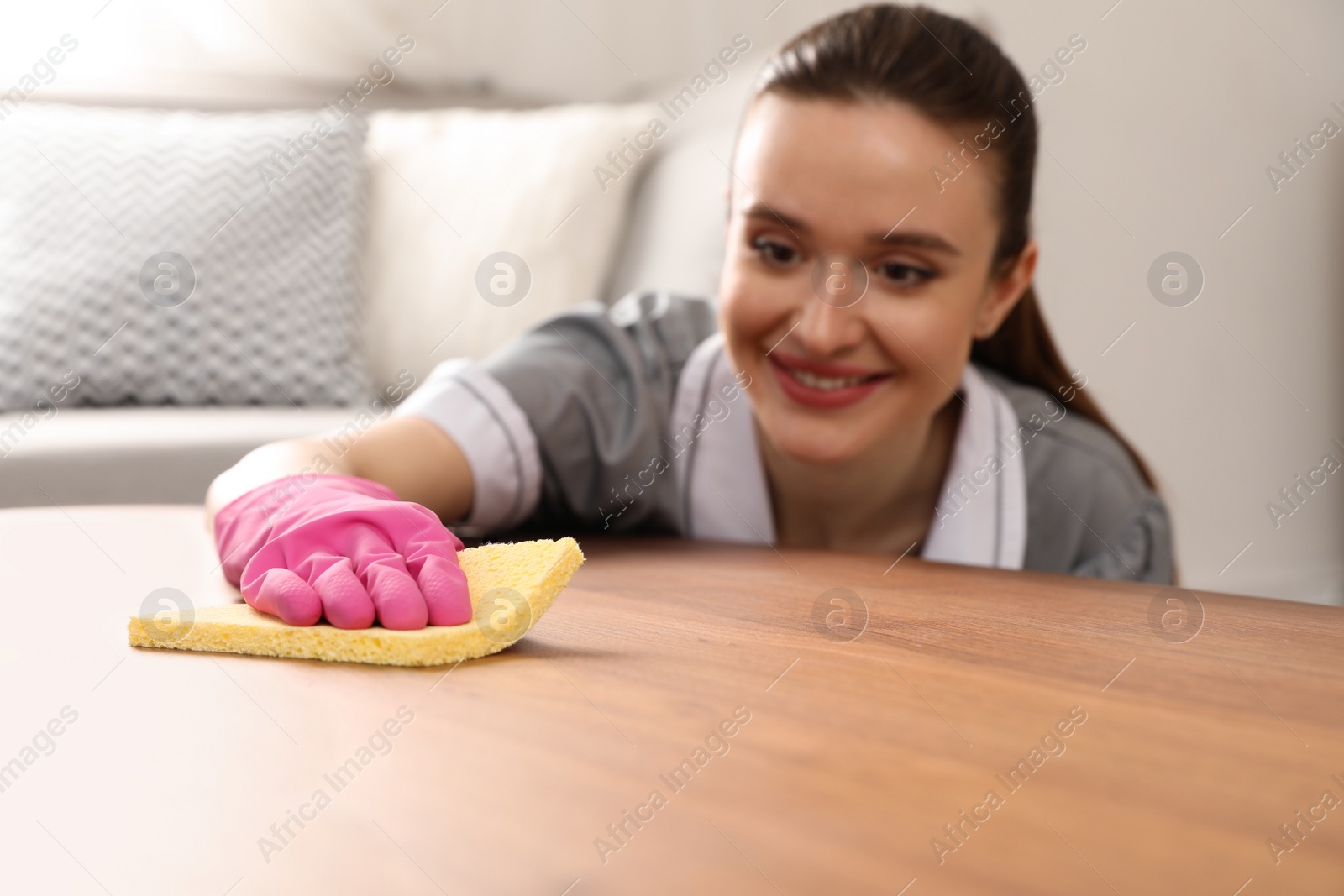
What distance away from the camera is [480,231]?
170 cm

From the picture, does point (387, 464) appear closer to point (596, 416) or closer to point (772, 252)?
point (596, 416)

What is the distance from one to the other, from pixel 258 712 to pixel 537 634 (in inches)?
6.0

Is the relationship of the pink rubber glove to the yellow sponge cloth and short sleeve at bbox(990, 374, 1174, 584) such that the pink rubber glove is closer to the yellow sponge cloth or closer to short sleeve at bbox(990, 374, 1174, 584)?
the yellow sponge cloth

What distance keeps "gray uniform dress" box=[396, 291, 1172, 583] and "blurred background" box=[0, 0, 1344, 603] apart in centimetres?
63

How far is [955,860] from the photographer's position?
0.28 m

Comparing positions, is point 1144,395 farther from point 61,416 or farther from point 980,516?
point 61,416

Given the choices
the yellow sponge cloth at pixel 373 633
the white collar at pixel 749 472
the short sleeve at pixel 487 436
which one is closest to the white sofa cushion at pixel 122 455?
the short sleeve at pixel 487 436

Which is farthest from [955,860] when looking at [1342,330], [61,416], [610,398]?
[1342,330]

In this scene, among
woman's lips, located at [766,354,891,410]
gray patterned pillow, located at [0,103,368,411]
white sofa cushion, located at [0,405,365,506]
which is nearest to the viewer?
woman's lips, located at [766,354,891,410]

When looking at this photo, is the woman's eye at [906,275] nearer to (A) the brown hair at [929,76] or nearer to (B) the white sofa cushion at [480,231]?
(A) the brown hair at [929,76]

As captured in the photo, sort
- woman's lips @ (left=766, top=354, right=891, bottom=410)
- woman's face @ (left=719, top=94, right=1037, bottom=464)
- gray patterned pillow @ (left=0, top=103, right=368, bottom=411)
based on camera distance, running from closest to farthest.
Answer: woman's face @ (left=719, top=94, right=1037, bottom=464), woman's lips @ (left=766, top=354, right=891, bottom=410), gray patterned pillow @ (left=0, top=103, right=368, bottom=411)

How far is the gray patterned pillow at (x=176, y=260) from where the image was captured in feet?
4.89

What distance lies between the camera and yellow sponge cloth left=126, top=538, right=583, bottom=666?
1.56 feet

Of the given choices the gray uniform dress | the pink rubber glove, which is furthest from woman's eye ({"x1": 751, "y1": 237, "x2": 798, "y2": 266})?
the pink rubber glove
